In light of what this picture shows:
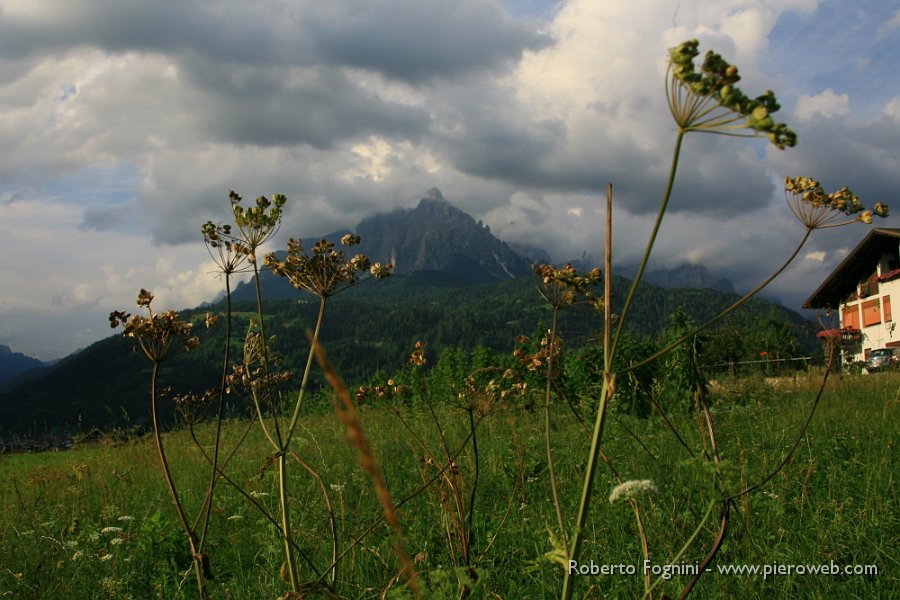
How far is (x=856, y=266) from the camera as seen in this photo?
143 ft

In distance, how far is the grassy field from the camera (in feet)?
12.0

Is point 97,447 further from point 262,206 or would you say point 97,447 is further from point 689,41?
point 689,41

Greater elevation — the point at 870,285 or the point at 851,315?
the point at 870,285

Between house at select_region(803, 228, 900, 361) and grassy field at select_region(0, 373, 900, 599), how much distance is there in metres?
35.2

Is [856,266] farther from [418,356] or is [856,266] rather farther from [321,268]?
[321,268]

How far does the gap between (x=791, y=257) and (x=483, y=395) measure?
1617 millimetres

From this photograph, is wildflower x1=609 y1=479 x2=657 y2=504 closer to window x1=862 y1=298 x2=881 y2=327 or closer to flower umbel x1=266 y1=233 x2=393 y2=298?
flower umbel x1=266 y1=233 x2=393 y2=298

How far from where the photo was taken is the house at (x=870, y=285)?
125ft

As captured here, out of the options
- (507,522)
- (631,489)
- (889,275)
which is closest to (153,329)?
(631,489)

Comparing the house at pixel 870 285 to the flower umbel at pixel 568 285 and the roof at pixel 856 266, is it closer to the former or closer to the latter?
the roof at pixel 856 266

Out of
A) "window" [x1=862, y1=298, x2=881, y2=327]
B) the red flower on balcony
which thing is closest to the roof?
"window" [x1=862, y1=298, x2=881, y2=327]

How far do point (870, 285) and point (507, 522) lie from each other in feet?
152

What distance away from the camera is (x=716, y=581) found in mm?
3461

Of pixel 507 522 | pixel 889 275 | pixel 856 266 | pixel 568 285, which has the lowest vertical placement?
pixel 507 522
